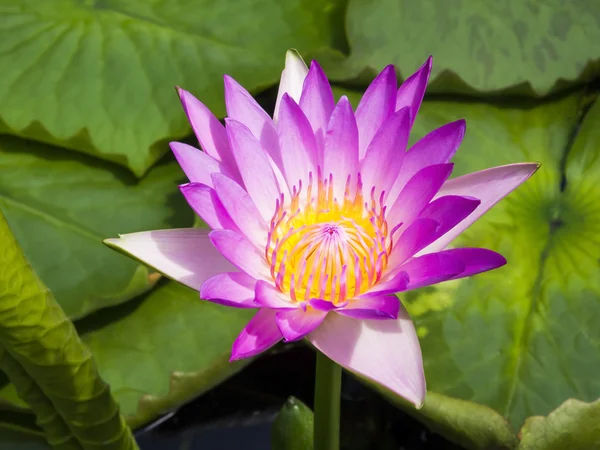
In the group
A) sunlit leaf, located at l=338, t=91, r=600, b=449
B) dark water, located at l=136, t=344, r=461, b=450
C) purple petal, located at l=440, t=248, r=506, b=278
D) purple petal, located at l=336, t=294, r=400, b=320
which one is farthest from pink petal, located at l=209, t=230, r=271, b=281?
dark water, located at l=136, t=344, r=461, b=450

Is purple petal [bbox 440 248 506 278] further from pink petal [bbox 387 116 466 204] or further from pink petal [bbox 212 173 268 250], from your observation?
pink petal [bbox 212 173 268 250]

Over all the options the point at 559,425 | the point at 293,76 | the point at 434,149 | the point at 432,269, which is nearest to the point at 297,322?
the point at 432,269

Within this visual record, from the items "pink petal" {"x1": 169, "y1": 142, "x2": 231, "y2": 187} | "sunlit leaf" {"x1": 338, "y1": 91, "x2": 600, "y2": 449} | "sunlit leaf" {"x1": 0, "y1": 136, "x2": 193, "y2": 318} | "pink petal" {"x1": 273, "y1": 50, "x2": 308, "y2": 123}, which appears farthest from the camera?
"sunlit leaf" {"x1": 0, "y1": 136, "x2": 193, "y2": 318}

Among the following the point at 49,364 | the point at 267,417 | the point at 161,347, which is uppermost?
the point at 49,364

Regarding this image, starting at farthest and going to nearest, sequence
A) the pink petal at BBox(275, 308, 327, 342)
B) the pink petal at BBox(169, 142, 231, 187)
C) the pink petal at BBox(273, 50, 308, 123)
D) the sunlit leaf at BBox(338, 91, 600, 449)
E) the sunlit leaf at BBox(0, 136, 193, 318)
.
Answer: the sunlit leaf at BBox(0, 136, 193, 318)
the sunlit leaf at BBox(338, 91, 600, 449)
the pink petal at BBox(273, 50, 308, 123)
the pink petal at BBox(169, 142, 231, 187)
the pink petal at BBox(275, 308, 327, 342)

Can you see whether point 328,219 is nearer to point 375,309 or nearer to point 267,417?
point 375,309

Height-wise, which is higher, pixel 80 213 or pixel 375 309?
pixel 375 309
